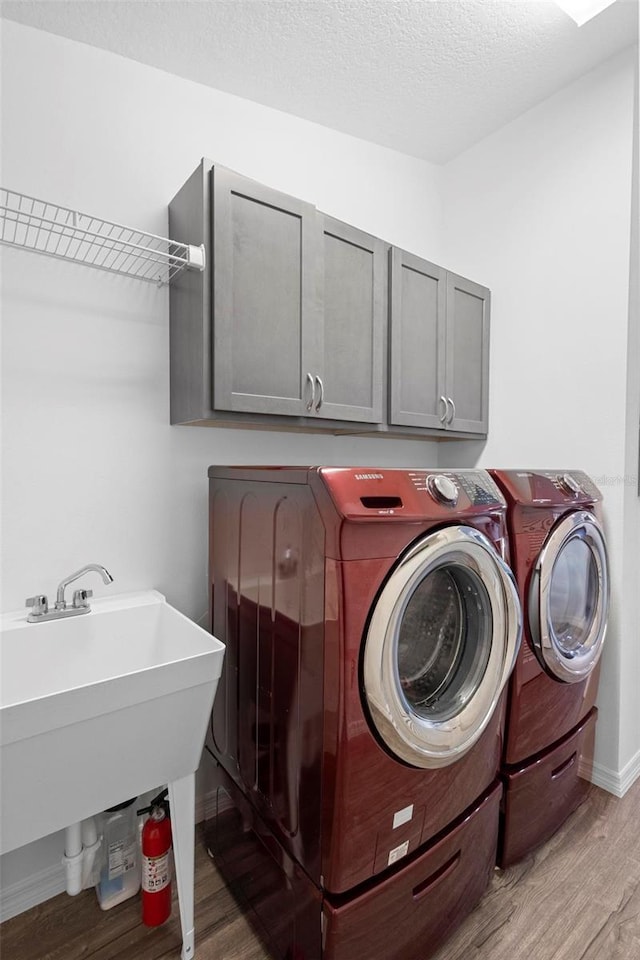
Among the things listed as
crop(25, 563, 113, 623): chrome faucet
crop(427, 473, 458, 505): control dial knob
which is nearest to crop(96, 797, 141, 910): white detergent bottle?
crop(25, 563, 113, 623): chrome faucet

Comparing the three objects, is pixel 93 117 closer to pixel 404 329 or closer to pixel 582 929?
pixel 404 329

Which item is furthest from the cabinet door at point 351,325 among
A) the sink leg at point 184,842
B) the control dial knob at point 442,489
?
the sink leg at point 184,842

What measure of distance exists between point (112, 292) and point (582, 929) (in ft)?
8.05

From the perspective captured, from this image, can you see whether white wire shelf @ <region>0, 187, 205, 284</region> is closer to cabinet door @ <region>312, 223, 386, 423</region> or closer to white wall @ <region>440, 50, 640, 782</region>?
cabinet door @ <region>312, 223, 386, 423</region>

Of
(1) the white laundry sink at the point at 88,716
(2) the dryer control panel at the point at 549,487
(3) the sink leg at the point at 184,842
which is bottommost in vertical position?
(3) the sink leg at the point at 184,842

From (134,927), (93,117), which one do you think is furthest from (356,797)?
(93,117)

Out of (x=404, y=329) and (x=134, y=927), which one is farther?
(x=404, y=329)

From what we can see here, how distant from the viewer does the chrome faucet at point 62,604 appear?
1.39 m

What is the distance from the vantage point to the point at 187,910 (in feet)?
4.20

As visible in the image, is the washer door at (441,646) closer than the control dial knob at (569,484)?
Yes

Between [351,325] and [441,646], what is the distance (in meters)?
1.19

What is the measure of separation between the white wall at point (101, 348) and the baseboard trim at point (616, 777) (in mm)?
1811

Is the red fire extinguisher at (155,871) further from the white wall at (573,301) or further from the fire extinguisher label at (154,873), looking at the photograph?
the white wall at (573,301)

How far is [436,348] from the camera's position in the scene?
2160 mm
